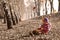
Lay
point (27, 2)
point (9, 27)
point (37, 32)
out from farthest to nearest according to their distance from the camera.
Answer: point (27, 2) → point (9, 27) → point (37, 32)

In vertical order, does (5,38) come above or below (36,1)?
below

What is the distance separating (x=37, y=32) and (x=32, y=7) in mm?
19665

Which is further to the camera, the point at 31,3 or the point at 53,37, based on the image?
the point at 31,3

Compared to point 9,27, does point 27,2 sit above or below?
above

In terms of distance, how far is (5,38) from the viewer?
11039 mm

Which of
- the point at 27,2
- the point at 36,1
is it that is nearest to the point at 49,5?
the point at 36,1

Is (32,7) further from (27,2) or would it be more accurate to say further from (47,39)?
(47,39)

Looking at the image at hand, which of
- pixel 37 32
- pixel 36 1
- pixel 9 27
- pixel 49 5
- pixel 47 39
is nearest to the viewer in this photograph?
pixel 47 39

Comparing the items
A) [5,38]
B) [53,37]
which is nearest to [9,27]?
[5,38]

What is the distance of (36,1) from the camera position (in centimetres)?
3141

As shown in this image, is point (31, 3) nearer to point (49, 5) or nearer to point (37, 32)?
point (49, 5)

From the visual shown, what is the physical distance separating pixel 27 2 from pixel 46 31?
1825 cm

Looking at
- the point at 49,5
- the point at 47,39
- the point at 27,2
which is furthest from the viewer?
the point at 49,5

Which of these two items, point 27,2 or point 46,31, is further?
point 27,2
